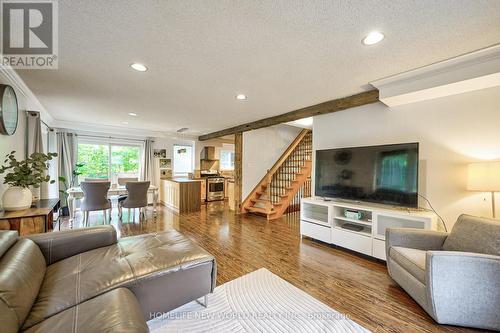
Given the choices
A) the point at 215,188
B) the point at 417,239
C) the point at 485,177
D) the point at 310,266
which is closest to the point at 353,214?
the point at 417,239

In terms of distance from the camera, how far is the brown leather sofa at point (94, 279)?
3.19 ft

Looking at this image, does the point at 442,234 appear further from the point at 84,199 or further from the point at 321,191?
the point at 84,199

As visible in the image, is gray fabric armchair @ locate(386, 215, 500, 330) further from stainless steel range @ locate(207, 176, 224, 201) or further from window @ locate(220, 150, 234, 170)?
window @ locate(220, 150, 234, 170)

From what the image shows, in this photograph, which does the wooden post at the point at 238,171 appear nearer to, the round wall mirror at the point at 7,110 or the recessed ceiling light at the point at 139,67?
the recessed ceiling light at the point at 139,67

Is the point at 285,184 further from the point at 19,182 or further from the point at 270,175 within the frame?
the point at 19,182

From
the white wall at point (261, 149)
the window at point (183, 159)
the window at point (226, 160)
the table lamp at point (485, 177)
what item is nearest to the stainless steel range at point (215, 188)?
the window at point (183, 159)

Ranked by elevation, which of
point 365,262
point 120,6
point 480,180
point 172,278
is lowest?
point 365,262

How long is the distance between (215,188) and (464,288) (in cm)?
646

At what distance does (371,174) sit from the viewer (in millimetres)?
2822

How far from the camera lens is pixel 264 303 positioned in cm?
183

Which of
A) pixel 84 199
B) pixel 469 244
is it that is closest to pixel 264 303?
pixel 469 244

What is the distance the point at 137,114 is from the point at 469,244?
17.3 ft

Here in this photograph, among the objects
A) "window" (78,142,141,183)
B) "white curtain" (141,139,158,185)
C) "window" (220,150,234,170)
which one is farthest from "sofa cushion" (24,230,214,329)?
"window" (220,150,234,170)

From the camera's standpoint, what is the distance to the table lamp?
1.90m
